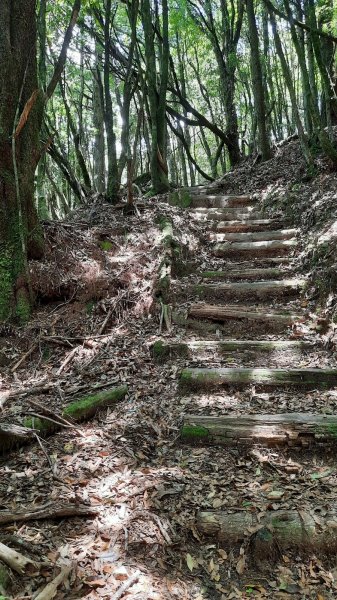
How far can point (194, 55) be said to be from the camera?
18.6 metres

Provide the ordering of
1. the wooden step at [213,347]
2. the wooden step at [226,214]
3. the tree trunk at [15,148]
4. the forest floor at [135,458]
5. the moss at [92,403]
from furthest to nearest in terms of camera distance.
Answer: the wooden step at [226,214] < the tree trunk at [15,148] < the wooden step at [213,347] < the moss at [92,403] < the forest floor at [135,458]

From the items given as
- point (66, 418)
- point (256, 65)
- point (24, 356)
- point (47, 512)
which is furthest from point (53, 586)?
point (256, 65)

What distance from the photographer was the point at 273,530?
256cm

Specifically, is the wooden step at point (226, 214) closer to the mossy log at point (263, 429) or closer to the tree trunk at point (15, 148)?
the tree trunk at point (15, 148)

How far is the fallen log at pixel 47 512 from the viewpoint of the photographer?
2.40 meters

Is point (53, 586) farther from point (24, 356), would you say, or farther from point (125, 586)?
point (24, 356)

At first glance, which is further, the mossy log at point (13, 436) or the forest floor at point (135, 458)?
the mossy log at point (13, 436)

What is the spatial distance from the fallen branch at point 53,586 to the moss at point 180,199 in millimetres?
7461

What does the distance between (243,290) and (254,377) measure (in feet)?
5.86

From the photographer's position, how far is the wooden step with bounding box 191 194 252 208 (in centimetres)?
882

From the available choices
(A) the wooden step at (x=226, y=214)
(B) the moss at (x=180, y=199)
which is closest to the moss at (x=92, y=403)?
(A) the wooden step at (x=226, y=214)

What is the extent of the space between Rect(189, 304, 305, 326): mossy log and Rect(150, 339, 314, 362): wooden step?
1.62 ft

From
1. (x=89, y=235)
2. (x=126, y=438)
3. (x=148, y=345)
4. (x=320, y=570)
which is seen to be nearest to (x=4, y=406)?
(x=126, y=438)

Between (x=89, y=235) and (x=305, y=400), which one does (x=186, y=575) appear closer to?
(x=305, y=400)
